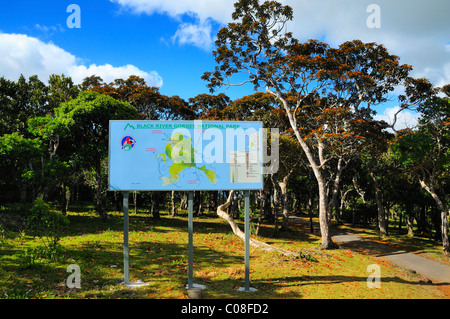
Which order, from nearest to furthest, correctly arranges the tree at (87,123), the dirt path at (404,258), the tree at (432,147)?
the dirt path at (404,258), the tree at (432,147), the tree at (87,123)

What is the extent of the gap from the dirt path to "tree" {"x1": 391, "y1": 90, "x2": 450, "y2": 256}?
325 cm

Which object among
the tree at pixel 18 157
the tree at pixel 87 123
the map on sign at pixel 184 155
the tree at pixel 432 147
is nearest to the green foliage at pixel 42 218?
the map on sign at pixel 184 155

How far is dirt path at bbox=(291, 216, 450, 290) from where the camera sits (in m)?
16.8

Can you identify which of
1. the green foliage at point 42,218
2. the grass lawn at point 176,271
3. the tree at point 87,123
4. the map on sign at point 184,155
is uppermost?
the tree at point 87,123

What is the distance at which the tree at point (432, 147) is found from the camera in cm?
2128

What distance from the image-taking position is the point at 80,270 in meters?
11.6

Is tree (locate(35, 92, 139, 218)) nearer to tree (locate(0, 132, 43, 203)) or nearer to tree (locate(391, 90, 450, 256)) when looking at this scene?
tree (locate(0, 132, 43, 203))

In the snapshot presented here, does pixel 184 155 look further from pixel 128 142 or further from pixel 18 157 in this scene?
pixel 18 157

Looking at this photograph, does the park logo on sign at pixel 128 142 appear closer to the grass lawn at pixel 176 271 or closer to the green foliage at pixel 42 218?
the green foliage at pixel 42 218

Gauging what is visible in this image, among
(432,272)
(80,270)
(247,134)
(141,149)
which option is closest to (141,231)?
(80,270)

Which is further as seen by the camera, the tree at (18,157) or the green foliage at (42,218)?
the tree at (18,157)

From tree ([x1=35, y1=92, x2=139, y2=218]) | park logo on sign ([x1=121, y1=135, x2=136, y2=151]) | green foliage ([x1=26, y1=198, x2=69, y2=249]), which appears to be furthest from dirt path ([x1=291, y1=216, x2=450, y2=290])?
tree ([x1=35, y1=92, x2=139, y2=218])

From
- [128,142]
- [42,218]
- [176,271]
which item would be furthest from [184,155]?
[42,218]
